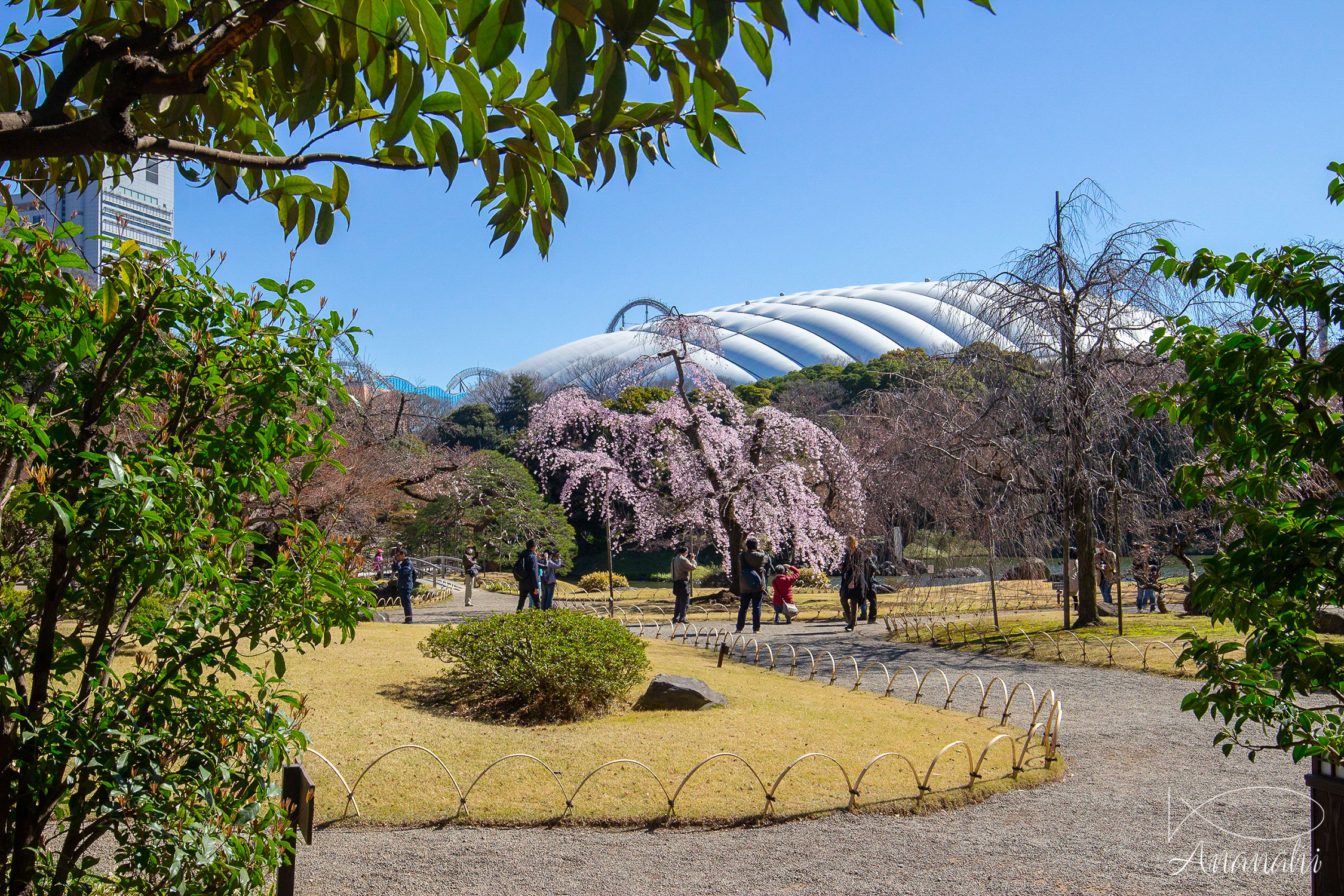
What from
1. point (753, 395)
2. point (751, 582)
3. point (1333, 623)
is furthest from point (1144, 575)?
point (753, 395)

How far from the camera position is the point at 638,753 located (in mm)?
5988

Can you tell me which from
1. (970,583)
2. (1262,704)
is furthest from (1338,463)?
(970,583)

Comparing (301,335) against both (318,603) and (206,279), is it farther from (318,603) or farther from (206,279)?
(318,603)

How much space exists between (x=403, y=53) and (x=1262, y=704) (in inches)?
115

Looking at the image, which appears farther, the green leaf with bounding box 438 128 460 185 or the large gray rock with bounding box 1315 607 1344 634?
the large gray rock with bounding box 1315 607 1344 634

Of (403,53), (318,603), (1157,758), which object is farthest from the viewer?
(1157,758)

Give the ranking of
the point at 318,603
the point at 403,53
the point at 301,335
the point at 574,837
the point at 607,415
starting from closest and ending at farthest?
the point at 403,53 < the point at 318,603 < the point at 301,335 < the point at 574,837 < the point at 607,415

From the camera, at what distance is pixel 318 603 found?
2.37m

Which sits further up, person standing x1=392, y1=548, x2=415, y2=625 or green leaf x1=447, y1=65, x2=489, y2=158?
green leaf x1=447, y1=65, x2=489, y2=158

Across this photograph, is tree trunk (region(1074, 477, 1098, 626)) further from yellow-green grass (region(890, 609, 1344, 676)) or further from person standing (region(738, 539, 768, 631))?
person standing (region(738, 539, 768, 631))

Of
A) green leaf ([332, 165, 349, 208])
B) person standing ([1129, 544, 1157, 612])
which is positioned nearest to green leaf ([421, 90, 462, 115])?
green leaf ([332, 165, 349, 208])

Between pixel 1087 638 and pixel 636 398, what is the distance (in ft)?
51.8

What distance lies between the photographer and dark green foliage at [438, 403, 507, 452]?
35.3 metres

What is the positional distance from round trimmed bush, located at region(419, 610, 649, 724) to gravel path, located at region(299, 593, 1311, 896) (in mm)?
2249
